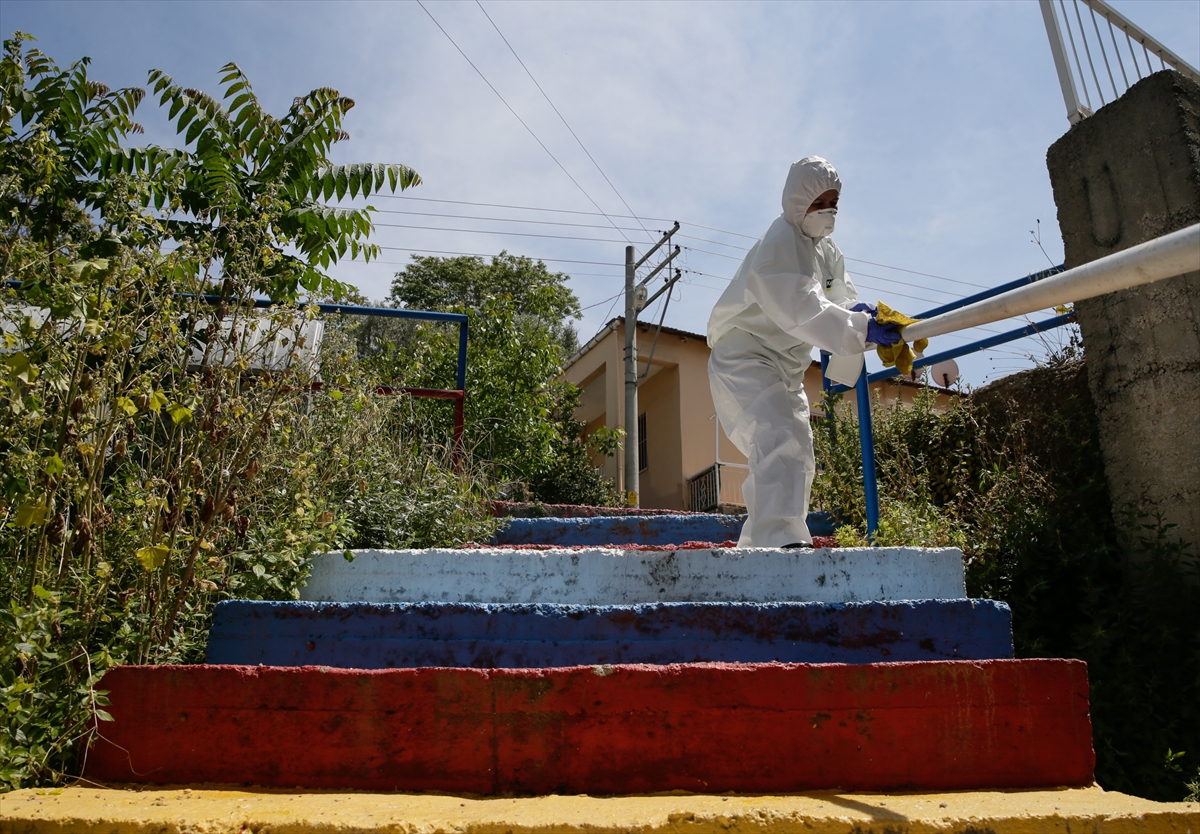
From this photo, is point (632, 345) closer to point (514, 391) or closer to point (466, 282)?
point (514, 391)

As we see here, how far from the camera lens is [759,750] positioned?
2.45 meters

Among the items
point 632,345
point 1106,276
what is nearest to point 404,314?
point 1106,276

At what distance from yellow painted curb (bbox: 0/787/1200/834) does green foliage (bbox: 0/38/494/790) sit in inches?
11.7

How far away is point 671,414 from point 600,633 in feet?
51.7

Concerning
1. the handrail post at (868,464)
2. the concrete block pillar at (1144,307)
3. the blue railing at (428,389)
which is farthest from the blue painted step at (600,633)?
the blue railing at (428,389)

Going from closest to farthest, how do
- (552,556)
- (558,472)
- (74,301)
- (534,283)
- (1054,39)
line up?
(74,301), (552,556), (1054,39), (558,472), (534,283)

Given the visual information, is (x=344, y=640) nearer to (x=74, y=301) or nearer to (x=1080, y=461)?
(x=74, y=301)

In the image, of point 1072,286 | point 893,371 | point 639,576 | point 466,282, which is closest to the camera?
point 1072,286

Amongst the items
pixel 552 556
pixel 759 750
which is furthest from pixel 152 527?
pixel 759 750

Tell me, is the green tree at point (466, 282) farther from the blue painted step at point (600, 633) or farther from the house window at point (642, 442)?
the blue painted step at point (600, 633)

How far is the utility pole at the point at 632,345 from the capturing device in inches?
648

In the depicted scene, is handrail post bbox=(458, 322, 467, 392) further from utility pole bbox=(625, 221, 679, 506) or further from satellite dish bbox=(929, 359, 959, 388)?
utility pole bbox=(625, 221, 679, 506)

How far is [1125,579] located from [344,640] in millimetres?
3418

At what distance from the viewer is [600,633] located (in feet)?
9.76
